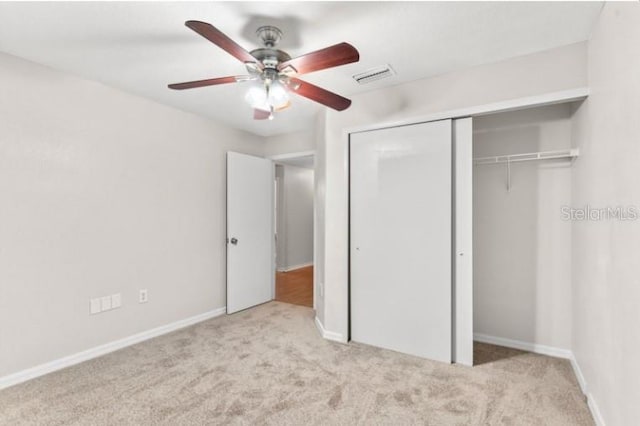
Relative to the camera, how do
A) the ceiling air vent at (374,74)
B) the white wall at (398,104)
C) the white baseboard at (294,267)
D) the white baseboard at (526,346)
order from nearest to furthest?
the white wall at (398,104)
the ceiling air vent at (374,74)
the white baseboard at (526,346)
the white baseboard at (294,267)

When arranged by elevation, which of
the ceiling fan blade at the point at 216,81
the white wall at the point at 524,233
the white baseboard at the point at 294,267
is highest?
the ceiling fan blade at the point at 216,81

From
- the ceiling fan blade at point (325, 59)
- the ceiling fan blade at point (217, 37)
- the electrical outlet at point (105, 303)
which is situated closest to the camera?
the ceiling fan blade at point (217, 37)

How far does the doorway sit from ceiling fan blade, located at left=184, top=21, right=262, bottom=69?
4.09 m

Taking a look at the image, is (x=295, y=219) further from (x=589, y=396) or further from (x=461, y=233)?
(x=589, y=396)

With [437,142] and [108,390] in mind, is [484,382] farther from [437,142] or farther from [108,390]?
[108,390]

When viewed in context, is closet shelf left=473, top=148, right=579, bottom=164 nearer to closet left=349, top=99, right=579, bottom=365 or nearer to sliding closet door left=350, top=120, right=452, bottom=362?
→ closet left=349, top=99, right=579, bottom=365

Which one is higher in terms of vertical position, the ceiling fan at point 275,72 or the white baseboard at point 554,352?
the ceiling fan at point 275,72

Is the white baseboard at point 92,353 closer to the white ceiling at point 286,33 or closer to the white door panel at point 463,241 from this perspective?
the white ceiling at point 286,33

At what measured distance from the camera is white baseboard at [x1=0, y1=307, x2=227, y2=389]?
7.44ft

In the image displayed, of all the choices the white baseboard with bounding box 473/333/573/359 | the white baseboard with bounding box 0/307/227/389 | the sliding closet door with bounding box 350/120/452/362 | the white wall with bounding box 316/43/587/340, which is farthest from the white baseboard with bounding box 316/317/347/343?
the white baseboard with bounding box 0/307/227/389

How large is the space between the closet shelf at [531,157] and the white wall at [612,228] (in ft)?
0.71

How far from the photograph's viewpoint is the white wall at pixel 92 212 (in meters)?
→ 2.29

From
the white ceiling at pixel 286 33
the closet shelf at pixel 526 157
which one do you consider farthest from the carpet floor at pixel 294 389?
the white ceiling at pixel 286 33

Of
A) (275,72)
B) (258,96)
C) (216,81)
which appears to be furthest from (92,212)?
(275,72)
